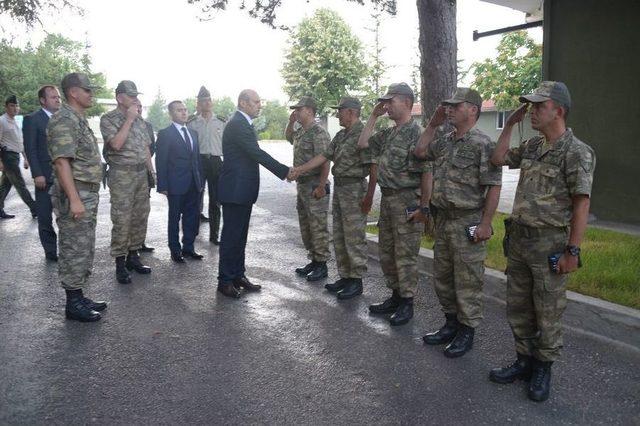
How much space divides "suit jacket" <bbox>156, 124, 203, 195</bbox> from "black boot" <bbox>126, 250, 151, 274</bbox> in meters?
0.85

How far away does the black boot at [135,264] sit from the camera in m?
5.75

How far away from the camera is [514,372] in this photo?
321cm

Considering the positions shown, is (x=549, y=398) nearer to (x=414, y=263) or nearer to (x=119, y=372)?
(x=414, y=263)

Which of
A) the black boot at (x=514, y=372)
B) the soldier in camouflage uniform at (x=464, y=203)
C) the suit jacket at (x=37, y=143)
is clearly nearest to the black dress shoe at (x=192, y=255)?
the suit jacket at (x=37, y=143)

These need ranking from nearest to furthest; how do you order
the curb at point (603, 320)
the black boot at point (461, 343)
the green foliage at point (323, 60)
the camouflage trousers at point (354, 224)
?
the black boot at point (461, 343) < the curb at point (603, 320) < the camouflage trousers at point (354, 224) < the green foliage at point (323, 60)

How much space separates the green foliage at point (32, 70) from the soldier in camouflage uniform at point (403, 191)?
271 centimetres

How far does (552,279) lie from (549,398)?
710 mm

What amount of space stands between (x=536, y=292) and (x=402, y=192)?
1.43m

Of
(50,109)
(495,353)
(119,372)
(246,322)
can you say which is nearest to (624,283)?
(495,353)

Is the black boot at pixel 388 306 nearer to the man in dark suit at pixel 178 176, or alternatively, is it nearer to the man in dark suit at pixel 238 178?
the man in dark suit at pixel 238 178

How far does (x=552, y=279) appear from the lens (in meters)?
2.99

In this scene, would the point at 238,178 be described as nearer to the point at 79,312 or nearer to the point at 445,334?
the point at 79,312

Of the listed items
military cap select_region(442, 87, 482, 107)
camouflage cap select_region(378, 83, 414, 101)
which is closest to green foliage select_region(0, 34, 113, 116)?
camouflage cap select_region(378, 83, 414, 101)

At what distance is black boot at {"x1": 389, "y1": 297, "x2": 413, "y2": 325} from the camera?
419 centimetres
